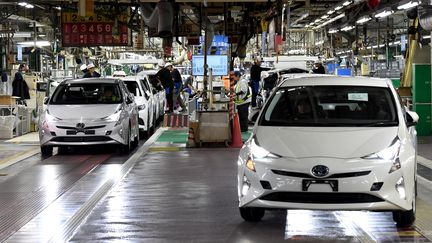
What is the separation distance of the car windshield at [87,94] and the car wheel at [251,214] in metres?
8.91

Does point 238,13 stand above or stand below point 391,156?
above

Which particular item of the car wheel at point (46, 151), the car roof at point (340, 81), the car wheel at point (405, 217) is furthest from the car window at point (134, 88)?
the car wheel at point (405, 217)

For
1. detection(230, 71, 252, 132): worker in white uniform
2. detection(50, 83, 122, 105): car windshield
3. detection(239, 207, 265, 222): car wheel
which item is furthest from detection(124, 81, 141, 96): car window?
detection(239, 207, 265, 222): car wheel

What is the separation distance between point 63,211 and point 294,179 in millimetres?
3423

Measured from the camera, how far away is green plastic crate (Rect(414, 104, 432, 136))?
63.6 ft

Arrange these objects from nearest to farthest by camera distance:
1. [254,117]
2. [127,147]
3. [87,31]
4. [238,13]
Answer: [254,117]
[127,147]
[87,31]
[238,13]

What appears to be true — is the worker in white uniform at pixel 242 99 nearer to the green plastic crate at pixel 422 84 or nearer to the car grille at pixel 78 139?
the green plastic crate at pixel 422 84

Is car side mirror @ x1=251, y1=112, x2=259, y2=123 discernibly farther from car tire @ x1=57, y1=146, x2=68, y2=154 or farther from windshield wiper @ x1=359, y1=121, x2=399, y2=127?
car tire @ x1=57, y1=146, x2=68, y2=154

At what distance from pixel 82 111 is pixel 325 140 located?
9.25m

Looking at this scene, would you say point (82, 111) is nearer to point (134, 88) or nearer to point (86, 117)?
point (86, 117)

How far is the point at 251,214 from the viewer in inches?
328

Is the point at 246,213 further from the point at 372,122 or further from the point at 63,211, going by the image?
the point at 63,211

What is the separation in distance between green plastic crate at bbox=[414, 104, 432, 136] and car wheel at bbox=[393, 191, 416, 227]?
38.8 ft

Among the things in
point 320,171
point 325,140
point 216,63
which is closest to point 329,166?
point 320,171
